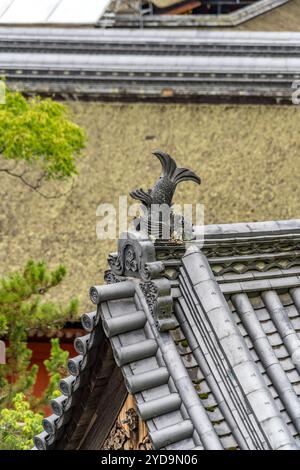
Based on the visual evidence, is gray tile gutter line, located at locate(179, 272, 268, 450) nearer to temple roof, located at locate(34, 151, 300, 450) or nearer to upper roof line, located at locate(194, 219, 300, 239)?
temple roof, located at locate(34, 151, 300, 450)

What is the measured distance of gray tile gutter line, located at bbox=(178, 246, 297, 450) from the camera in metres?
5.35

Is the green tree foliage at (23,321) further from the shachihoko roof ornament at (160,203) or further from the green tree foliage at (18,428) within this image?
the shachihoko roof ornament at (160,203)

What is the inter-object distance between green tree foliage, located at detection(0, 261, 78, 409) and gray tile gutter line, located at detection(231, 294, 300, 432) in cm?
703

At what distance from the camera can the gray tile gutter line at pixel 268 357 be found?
5746 millimetres

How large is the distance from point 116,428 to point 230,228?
51.3 inches

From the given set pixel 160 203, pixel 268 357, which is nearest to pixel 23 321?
pixel 160 203

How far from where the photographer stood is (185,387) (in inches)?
220

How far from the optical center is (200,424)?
5.45 m

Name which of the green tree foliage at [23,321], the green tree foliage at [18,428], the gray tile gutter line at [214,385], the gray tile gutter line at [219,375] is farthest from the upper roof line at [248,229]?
the green tree foliage at [23,321]

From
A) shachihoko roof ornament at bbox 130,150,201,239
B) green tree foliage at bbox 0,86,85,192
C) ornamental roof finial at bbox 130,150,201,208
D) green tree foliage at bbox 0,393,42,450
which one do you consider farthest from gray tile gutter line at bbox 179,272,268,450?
green tree foliage at bbox 0,86,85,192

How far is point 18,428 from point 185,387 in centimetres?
562

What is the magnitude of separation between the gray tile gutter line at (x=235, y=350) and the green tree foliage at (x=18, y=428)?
16.4ft

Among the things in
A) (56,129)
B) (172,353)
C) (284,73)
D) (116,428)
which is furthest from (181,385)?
(284,73)

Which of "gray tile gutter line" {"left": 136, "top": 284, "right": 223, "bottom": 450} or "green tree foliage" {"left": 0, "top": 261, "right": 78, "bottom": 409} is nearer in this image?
"gray tile gutter line" {"left": 136, "top": 284, "right": 223, "bottom": 450}
